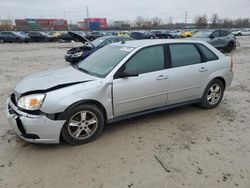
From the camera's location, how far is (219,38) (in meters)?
14.0

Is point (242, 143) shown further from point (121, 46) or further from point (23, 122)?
point (23, 122)

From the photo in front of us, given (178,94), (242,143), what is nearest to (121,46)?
(178,94)

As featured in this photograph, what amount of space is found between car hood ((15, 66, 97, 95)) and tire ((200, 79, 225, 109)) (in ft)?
7.92

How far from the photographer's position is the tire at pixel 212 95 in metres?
4.39

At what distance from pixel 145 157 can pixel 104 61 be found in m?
1.78

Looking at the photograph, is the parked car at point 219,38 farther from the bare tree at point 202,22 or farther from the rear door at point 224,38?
the bare tree at point 202,22

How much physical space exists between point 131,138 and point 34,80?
5.82 feet

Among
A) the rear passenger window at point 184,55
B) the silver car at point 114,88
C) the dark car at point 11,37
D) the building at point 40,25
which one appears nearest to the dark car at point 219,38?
the silver car at point 114,88

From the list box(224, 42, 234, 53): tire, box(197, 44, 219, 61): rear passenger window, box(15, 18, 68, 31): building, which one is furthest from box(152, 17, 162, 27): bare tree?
box(197, 44, 219, 61): rear passenger window

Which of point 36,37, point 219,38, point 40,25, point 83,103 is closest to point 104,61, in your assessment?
point 83,103

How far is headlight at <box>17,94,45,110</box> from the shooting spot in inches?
113

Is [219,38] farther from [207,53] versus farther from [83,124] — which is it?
[83,124]

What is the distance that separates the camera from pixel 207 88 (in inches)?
171

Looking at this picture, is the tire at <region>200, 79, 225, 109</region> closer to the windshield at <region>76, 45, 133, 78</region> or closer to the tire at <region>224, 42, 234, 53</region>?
the windshield at <region>76, 45, 133, 78</region>
